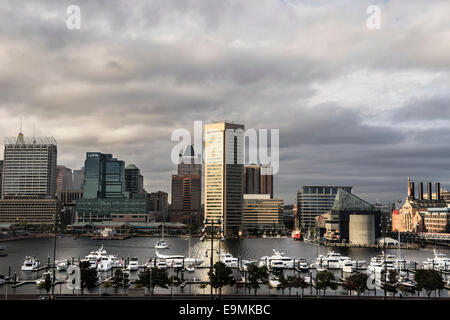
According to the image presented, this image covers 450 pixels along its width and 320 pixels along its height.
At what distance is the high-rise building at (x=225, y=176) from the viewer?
73500 mm

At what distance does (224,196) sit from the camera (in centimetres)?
7375

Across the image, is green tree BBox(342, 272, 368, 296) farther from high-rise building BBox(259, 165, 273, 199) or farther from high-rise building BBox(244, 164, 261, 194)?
high-rise building BBox(244, 164, 261, 194)

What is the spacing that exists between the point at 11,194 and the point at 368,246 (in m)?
77.4

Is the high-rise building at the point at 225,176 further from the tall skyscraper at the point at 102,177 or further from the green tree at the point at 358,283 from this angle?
the green tree at the point at 358,283

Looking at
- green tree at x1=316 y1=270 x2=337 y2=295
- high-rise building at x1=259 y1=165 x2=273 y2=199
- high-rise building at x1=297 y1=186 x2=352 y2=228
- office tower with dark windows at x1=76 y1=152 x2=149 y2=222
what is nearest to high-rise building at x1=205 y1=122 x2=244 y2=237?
high-rise building at x1=297 y1=186 x2=352 y2=228

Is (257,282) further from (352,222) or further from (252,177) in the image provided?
(252,177)

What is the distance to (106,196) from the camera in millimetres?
98062

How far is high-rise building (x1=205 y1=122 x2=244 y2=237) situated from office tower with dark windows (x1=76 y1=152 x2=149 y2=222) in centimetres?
1770

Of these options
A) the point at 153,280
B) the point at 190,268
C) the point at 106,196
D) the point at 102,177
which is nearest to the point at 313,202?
the point at 106,196

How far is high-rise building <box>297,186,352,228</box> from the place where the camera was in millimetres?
85250

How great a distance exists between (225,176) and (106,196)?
119 feet

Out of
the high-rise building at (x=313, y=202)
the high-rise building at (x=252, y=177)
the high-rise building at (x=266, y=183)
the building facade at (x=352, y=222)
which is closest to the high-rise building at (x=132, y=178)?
the high-rise building at (x=252, y=177)
